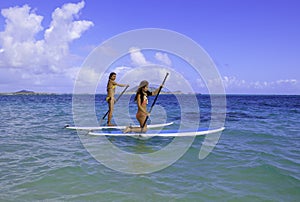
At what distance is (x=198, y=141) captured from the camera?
36.5ft

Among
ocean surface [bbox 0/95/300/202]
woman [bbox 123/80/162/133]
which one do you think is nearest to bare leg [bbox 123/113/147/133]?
woman [bbox 123/80/162/133]

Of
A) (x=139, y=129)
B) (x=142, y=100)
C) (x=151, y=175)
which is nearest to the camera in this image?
(x=151, y=175)

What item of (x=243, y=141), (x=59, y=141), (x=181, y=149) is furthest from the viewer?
(x=243, y=141)

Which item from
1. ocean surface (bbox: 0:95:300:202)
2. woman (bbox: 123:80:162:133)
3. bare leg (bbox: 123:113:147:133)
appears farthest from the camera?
bare leg (bbox: 123:113:147:133)

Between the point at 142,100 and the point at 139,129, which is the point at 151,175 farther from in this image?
the point at 139,129

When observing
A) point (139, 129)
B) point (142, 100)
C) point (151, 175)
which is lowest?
point (151, 175)

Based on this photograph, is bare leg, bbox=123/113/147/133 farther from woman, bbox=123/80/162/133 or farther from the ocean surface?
the ocean surface

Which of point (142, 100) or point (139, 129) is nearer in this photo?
point (142, 100)

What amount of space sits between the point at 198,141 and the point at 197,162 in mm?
3207

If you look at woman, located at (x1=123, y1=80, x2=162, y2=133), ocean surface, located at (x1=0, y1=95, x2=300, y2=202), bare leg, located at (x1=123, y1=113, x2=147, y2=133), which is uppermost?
woman, located at (x1=123, y1=80, x2=162, y2=133)

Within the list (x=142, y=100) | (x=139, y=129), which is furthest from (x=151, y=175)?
(x=139, y=129)

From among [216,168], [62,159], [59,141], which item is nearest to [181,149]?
[216,168]

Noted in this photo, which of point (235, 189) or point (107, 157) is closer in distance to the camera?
point (235, 189)

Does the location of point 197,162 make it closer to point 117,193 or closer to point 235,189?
point 235,189
